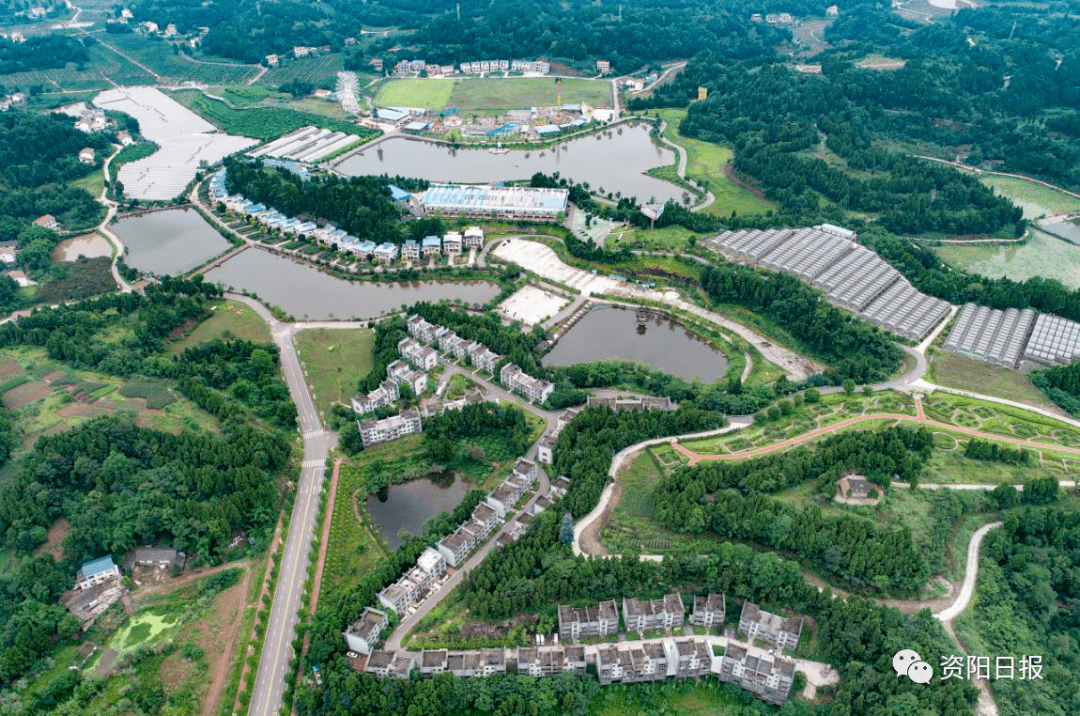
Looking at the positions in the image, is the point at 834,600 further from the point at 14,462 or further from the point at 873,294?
the point at 14,462

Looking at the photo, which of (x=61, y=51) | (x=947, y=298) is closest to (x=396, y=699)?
(x=947, y=298)

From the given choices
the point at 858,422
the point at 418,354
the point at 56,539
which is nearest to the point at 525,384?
the point at 418,354

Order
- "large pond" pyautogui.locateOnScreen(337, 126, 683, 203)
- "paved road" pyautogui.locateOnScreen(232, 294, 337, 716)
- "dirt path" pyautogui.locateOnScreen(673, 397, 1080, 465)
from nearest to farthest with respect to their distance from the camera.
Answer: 1. "paved road" pyautogui.locateOnScreen(232, 294, 337, 716)
2. "dirt path" pyautogui.locateOnScreen(673, 397, 1080, 465)
3. "large pond" pyautogui.locateOnScreen(337, 126, 683, 203)

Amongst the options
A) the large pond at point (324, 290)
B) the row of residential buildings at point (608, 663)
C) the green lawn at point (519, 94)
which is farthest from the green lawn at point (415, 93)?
the row of residential buildings at point (608, 663)

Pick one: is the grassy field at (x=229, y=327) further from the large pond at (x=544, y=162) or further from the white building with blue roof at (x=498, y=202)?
the large pond at (x=544, y=162)

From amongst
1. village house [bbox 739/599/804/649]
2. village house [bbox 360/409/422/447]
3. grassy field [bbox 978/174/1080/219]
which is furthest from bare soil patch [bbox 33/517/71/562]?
→ grassy field [bbox 978/174/1080/219]

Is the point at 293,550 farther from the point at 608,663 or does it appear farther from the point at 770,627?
the point at 770,627

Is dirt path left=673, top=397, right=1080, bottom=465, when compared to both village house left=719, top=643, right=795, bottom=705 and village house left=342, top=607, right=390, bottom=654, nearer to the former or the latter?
village house left=719, top=643, right=795, bottom=705
